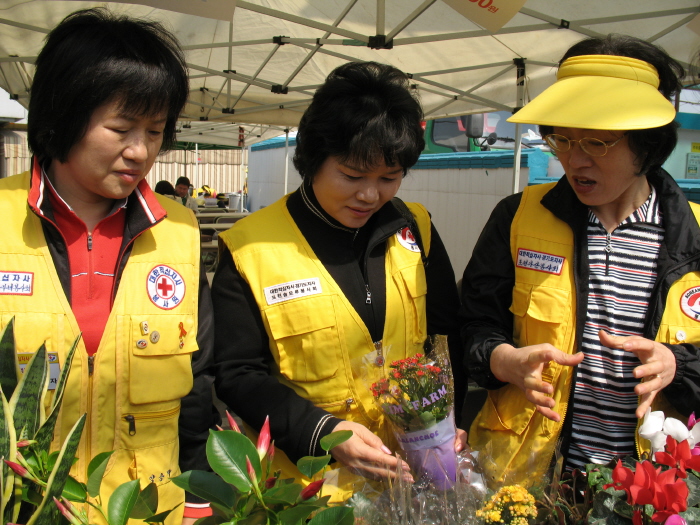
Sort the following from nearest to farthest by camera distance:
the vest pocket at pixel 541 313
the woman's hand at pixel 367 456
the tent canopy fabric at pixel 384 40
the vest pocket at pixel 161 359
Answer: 1. the woman's hand at pixel 367 456
2. the vest pocket at pixel 161 359
3. the vest pocket at pixel 541 313
4. the tent canopy fabric at pixel 384 40

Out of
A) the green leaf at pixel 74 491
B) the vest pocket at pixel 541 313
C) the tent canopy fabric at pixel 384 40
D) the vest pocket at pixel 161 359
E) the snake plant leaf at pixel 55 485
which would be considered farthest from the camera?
the tent canopy fabric at pixel 384 40

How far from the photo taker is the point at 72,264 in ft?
4.55

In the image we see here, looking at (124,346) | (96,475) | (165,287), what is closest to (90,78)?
(165,287)

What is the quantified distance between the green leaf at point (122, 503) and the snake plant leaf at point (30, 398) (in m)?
0.17

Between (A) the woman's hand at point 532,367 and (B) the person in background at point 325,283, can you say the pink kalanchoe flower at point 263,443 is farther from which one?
(A) the woman's hand at point 532,367

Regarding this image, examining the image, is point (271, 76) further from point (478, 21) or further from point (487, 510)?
point (487, 510)

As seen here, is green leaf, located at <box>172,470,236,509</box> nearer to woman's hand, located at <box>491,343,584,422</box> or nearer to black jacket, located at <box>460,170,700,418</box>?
woman's hand, located at <box>491,343,584,422</box>

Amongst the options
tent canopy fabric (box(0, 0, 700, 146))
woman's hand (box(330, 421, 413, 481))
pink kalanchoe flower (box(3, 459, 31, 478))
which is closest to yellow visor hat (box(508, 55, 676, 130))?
woman's hand (box(330, 421, 413, 481))

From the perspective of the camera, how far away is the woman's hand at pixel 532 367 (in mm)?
1360

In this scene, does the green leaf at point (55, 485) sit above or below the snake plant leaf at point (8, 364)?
below

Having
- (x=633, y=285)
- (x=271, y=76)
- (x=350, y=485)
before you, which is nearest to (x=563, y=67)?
(x=633, y=285)

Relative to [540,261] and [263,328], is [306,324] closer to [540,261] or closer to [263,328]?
[263,328]

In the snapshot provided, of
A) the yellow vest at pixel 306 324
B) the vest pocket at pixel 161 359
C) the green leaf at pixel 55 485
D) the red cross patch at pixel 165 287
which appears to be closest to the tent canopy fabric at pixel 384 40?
the yellow vest at pixel 306 324

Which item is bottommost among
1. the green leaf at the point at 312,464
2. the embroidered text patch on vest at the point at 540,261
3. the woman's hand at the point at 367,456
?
the woman's hand at the point at 367,456
